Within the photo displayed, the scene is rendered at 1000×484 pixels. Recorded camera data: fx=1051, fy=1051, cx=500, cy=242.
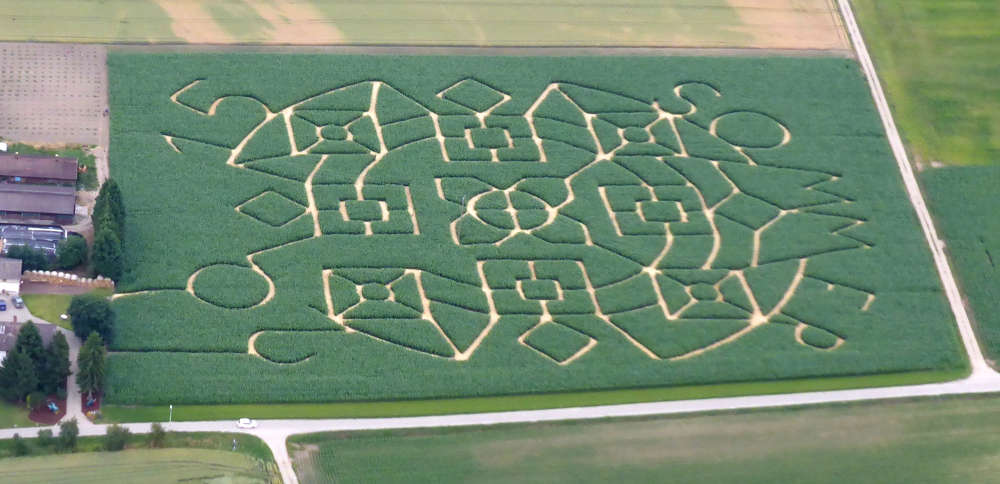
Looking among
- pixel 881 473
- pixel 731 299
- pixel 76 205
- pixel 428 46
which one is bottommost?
pixel 881 473

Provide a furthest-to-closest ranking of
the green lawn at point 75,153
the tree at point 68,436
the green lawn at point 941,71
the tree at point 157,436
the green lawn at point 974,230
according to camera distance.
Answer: the green lawn at point 941,71 → the green lawn at point 974,230 → the green lawn at point 75,153 → the tree at point 157,436 → the tree at point 68,436

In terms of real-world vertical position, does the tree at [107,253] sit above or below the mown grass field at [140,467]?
above

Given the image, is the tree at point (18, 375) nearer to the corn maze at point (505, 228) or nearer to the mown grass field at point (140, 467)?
the mown grass field at point (140, 467)

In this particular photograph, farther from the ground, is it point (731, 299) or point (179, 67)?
point (179, 67)

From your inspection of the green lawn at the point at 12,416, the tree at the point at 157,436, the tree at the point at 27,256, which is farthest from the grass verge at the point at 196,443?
the tree at the point at 27,256

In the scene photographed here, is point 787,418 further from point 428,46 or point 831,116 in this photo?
point 428,46

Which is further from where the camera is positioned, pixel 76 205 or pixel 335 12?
pixel 335 12

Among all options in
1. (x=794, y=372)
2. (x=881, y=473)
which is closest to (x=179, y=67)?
(x=794, y=372)
